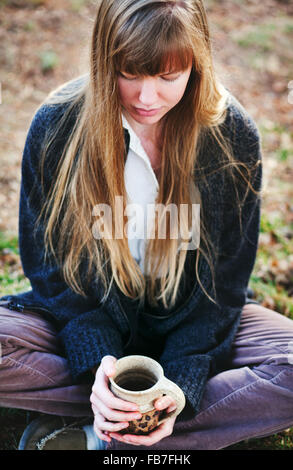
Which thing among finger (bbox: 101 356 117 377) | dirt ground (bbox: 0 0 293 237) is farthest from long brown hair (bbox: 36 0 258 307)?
dirt ground (bbox: 0 0 293 237)

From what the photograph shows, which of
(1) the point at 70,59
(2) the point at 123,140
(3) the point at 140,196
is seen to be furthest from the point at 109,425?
(1) the point at 70,59

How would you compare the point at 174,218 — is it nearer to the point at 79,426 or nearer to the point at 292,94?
the point at 79,426

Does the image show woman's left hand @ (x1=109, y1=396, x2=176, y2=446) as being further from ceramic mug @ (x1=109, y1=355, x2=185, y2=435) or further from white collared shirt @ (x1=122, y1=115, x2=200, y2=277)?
white collared shirt @ (x1=122, y1=115, x2=200, y2=277)

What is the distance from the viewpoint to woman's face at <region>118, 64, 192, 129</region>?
1.61 meters

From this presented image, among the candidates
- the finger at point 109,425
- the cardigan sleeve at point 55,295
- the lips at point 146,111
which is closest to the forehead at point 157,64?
the lips at point 146,111

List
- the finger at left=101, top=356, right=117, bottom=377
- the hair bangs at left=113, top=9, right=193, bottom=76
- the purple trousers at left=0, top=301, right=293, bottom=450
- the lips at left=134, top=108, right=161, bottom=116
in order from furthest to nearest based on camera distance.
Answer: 1. the purple trousers at left=0, top=301, right=293, bottom=450
2. the lips at left=134, top=108, right=161, bottom=116
3. the finger at left=101, top=356, right=117, bottom=377
4. the hair bangs at left=113, top=9, right=193, bottom=76

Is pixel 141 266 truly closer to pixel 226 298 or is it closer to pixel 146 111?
pixel 226 298

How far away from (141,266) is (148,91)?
0.92 m

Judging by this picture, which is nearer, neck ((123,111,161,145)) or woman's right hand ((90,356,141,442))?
woman's right hand ((90,356,141,442))

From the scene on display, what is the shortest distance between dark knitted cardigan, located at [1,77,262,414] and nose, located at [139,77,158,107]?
0.33 metres

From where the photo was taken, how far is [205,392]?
192cm

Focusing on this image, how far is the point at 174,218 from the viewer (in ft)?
6.91

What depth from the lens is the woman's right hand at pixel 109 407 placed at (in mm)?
1547

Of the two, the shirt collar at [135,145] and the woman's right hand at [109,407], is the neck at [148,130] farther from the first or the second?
the woman's right hand at [109,407]
